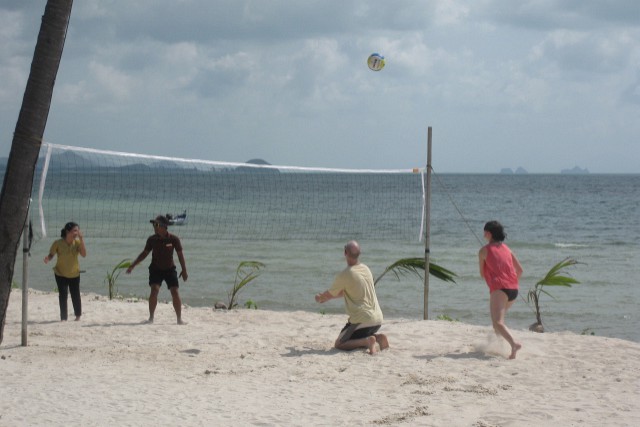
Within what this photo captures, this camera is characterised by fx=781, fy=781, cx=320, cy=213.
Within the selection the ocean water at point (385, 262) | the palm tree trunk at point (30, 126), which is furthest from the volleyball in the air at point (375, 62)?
the palm tree trunk at point (30, 126)

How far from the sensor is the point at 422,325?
9.77 m

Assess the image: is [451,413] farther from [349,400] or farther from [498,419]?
[349,400]

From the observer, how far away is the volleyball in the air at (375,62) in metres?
11.4

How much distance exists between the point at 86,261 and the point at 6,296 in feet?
41.4

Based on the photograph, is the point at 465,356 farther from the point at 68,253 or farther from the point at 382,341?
the point at 68,253

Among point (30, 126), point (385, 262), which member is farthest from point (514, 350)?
point (385, 262)

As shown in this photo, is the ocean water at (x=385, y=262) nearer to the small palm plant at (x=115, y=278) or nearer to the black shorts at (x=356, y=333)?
the small palm plant at (x=115, y=278)

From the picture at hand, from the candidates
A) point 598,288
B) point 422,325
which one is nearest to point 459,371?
point 422,325

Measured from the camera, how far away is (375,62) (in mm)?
11422

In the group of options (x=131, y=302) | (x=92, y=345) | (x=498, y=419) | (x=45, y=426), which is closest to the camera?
(x=45, y=426)

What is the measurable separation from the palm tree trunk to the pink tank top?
4649 mm

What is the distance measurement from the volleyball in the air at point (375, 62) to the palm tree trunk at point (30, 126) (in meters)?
4.95

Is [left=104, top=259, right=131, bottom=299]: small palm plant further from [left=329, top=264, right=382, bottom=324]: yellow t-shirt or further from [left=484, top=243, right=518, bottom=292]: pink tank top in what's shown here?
[left=484, top=243, right=518, bottom=292]: pink tank top

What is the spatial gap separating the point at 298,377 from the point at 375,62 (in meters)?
5.69
